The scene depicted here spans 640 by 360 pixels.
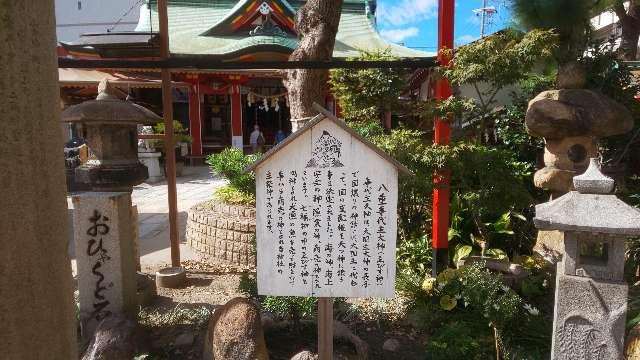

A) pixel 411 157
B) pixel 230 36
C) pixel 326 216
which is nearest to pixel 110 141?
pixel 326 216

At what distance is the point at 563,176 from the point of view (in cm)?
486

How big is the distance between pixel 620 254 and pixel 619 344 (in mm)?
580

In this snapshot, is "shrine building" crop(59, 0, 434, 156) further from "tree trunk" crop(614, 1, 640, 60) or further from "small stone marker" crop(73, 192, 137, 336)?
"small stone marker" crop(73, 192, 137, 336)

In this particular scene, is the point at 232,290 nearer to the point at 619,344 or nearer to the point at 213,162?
the point at 213,162

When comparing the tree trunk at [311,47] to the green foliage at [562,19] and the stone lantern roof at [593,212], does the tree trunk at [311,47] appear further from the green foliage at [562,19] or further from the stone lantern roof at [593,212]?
the stone lantern roof at [593,212]

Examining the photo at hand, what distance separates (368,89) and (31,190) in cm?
599

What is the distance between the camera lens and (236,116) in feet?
51.2

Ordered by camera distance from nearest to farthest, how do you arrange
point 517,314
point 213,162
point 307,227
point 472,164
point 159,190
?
point 307,227, point 517,314, point 472,164, point 213,162, point 159,190

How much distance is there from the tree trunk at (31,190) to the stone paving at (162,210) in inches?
204

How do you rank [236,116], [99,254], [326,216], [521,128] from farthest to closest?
[236,116] → [521,128] → [99,254] → [326,216]

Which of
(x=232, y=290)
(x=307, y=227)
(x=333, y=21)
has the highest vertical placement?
(x=333, y=21)

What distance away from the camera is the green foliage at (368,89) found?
260 inches

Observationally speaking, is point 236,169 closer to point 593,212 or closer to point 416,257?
point 416,257

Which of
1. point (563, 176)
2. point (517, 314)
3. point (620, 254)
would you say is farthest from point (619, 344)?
point (563, 176)
